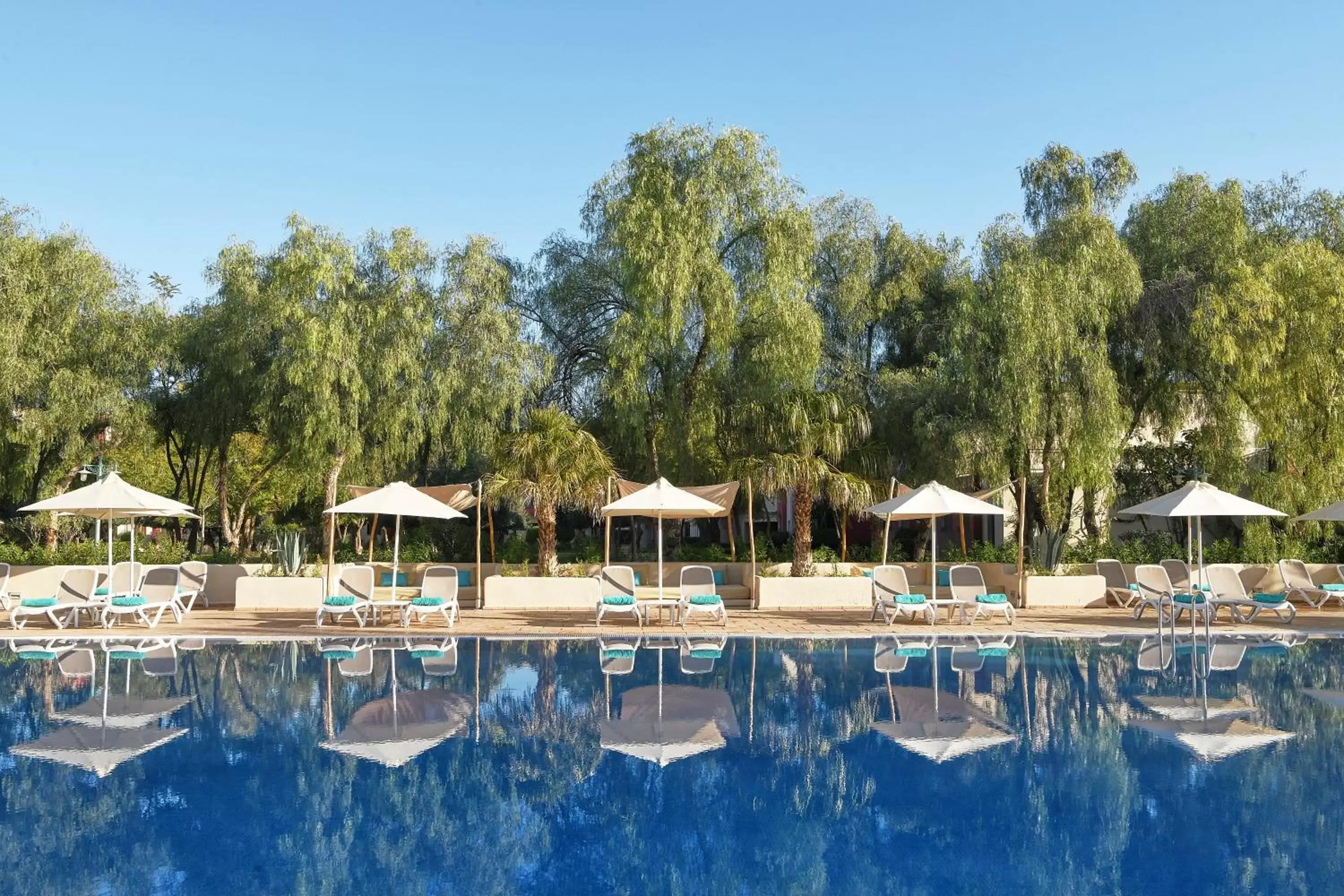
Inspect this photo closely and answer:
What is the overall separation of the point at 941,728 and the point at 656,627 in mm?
7420

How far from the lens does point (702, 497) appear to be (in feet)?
60.4

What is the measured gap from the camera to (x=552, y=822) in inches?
245

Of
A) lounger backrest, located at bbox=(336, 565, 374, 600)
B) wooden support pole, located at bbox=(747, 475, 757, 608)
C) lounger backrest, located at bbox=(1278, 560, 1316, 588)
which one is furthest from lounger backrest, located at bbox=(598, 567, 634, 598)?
lounger backrest, located at bbox=(1278, 560, 1316, 588)

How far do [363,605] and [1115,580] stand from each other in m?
13.8

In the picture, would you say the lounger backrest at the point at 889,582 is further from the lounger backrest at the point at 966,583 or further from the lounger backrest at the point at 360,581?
the lounger backrest at the point at 360,581

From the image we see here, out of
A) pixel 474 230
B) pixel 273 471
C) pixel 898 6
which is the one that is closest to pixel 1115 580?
pixel 898 6

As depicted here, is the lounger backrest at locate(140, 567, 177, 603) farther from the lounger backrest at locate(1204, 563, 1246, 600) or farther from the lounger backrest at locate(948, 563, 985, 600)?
the lounger backrest at locate(1204, 563, 1246, 600)

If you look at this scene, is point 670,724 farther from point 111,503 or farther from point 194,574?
point 194,574

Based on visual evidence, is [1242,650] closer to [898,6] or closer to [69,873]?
[898,6]

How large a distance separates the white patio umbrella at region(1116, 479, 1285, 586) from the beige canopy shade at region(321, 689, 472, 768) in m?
11.1

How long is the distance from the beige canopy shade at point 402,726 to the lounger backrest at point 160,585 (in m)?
7.36

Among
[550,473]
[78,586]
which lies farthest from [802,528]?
[78,586]

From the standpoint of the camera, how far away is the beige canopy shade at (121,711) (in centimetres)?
890

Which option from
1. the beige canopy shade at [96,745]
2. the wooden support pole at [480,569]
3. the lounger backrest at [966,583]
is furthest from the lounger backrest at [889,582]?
the beige canopy shade at [96,745]
